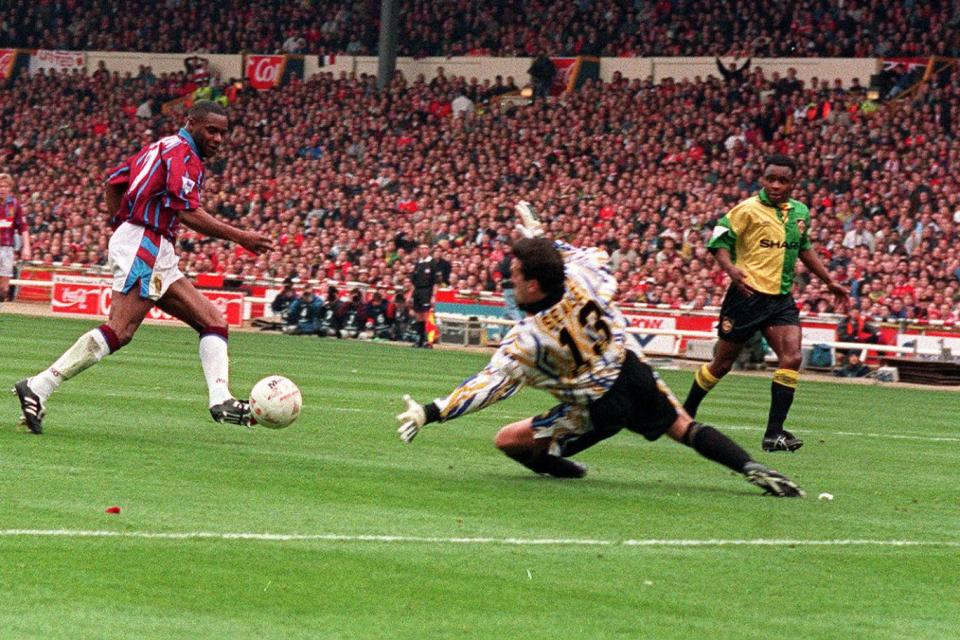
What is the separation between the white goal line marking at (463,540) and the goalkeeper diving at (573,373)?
1557mm

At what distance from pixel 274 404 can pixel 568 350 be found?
2236 millimetres

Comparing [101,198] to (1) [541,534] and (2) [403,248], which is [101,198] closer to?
(2) [403,248]

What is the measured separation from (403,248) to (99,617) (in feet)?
113

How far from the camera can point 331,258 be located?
40.5 metres

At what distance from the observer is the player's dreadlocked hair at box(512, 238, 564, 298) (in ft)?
27.7

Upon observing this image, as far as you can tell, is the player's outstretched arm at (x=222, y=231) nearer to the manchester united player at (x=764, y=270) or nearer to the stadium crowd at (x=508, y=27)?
the manchester united player at (x=764, y=270)

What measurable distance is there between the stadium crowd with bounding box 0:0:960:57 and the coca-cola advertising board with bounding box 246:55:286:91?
82 centimetres

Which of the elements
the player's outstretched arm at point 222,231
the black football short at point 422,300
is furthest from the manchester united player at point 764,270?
the black football short at point 422,300

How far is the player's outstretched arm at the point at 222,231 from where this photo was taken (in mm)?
10000

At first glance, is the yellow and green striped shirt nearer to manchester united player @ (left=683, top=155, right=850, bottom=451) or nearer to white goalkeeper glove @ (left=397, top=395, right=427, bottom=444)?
manchester united player @ (left=683, top=155, right=850, bottom=451)

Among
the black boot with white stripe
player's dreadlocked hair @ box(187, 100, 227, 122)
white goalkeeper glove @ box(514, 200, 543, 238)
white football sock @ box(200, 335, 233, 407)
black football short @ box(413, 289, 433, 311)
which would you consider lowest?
black football short @ box(413, 289, 433, 311)

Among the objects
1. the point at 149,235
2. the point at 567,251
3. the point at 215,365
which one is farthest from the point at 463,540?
the point at 149,235

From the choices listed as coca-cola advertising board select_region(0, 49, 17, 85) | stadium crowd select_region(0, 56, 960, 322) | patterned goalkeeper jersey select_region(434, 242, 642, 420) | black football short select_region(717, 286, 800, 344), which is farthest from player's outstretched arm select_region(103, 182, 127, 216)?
coca-cola advertising board select_region(0, 49, 17, 85)

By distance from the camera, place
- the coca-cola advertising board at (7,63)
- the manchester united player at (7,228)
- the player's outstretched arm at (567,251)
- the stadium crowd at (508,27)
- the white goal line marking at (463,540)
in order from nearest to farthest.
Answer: the white goal line marking at (463,540) → the player's outstretched arm at (567,251) → the manchester united player at (7,228) → the stadium crowd at (508,27) → the coca-cola advertising board at (7,63)
